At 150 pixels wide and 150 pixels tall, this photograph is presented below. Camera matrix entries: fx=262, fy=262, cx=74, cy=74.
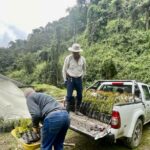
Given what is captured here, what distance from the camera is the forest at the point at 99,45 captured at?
23594 millimetres

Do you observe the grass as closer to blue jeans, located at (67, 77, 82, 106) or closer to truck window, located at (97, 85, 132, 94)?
blue jeans, located at (67, 77, 82, 106)

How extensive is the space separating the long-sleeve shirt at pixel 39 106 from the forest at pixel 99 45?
633 inches

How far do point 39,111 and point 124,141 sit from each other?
2.54 metres

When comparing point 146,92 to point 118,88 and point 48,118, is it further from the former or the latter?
point 48,118

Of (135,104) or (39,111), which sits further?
(135,104)

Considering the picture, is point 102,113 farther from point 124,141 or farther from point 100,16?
point 100,16

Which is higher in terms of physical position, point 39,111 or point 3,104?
point 39,111

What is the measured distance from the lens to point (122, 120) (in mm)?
5480

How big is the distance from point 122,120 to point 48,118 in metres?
1.82

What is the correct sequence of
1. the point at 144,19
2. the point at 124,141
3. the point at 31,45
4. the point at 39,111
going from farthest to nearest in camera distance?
1. the point at 31,45
2. the point at 144,19
3. the point at 124,141
4. the point at 39,111

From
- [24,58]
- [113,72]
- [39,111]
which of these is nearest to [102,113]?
[39,111]

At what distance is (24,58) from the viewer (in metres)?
39.0

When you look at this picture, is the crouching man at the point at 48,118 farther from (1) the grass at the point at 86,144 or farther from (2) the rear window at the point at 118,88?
(2) the rear window at the point at 118,88

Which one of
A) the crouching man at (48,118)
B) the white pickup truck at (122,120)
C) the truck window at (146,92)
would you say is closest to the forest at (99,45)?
the truck window at (146,92)
